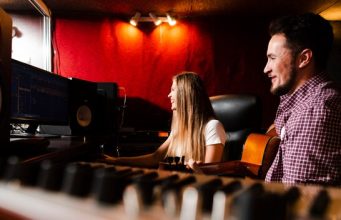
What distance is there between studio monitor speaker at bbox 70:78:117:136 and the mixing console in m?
1.81

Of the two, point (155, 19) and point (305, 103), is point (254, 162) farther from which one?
point (155, 19)

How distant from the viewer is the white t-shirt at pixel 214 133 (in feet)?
7.11

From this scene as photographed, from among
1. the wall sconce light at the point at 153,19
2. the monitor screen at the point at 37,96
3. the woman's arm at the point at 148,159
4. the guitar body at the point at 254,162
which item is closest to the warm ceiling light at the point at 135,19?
the wall sconce light at the point at 153,19

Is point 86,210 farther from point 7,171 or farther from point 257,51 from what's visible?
point 257,51

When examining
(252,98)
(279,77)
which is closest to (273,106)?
(252,98)

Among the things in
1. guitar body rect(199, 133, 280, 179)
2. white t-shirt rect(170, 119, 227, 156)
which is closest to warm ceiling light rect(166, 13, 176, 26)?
white t-shirt rect(170, 119, 227, 156)

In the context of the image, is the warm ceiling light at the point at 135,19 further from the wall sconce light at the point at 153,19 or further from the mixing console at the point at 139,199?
the mixing console at the point at 139,199

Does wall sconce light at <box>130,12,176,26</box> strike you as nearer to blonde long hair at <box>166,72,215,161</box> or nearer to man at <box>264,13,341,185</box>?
blonde long hair at <box>166,72,215,161</box>

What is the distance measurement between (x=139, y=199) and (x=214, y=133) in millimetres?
1859

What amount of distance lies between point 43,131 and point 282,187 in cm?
218

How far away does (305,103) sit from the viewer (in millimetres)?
1242

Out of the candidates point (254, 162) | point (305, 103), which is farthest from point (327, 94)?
point (254, 162)

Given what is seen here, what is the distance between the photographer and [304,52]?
1.43m

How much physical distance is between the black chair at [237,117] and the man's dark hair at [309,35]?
33.5 inches
